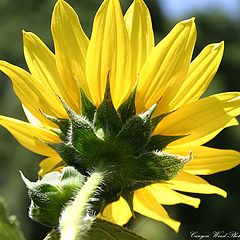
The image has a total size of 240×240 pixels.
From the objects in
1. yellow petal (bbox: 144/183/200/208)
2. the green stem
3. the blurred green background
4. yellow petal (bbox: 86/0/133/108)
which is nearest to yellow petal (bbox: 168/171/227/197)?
yellow petal (bbox: 144/183/200/208)

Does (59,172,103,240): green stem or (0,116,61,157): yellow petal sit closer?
(59,172,103,240): green stem

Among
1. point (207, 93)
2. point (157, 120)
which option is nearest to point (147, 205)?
point (157, 120)

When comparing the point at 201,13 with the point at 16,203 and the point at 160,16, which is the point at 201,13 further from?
the point at 16,203

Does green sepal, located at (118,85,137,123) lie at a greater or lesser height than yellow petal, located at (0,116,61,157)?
greater

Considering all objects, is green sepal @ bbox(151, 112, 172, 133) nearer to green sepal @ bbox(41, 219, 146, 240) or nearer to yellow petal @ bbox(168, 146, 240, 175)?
yellow petal @ bbox(168, 146, 240, 175)

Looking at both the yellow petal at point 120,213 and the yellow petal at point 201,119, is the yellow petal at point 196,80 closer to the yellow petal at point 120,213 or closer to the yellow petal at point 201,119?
the yellow petal at point 201,119

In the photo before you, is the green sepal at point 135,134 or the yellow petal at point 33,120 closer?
the green sepal at point 135,134

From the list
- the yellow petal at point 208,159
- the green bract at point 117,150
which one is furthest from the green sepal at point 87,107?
the yellow petal at point 208,159
